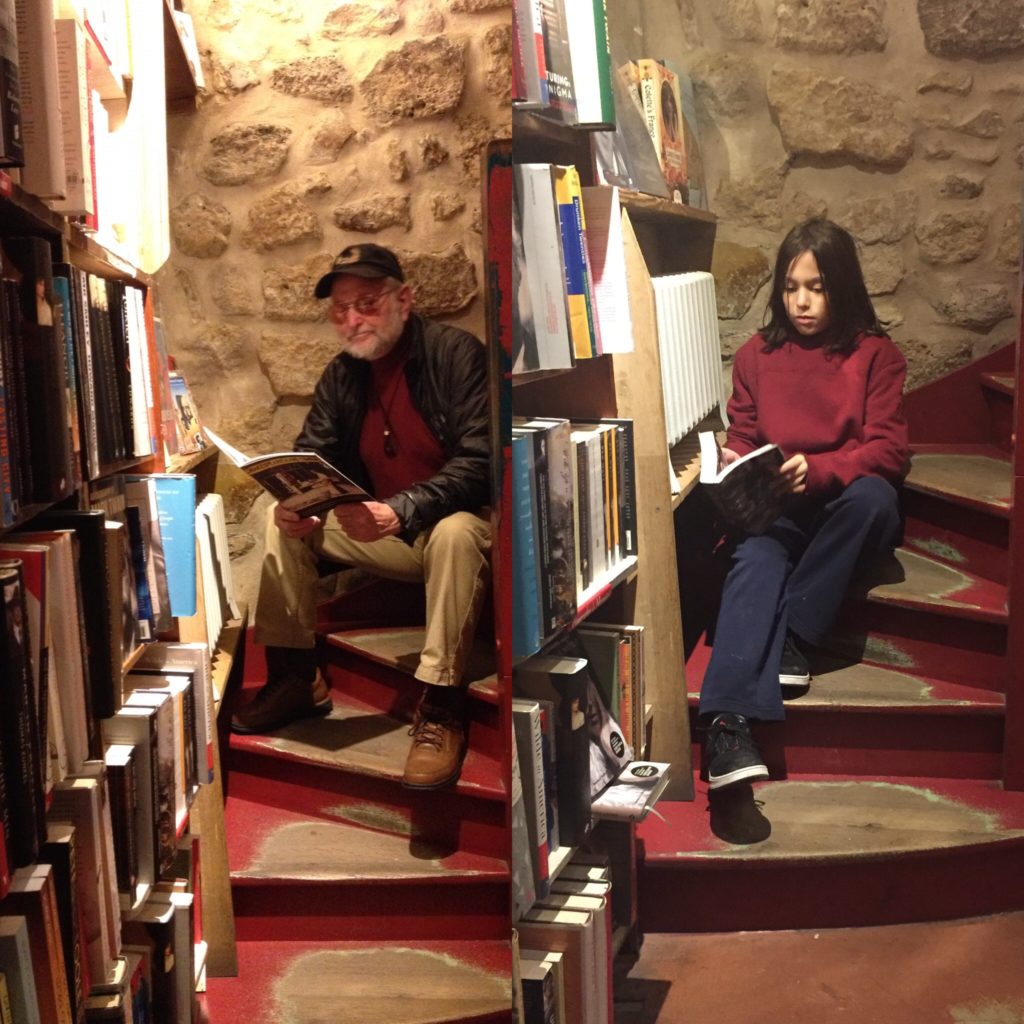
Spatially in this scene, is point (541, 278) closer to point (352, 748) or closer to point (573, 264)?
point (573, 264)

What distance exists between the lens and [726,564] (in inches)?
75.1

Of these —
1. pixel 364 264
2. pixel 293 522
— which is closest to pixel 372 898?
pixel 293 522

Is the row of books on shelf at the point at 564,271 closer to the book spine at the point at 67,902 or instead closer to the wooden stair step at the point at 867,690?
the wooden stair step at the point at 867,690

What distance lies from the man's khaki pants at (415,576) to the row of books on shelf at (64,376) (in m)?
0.70

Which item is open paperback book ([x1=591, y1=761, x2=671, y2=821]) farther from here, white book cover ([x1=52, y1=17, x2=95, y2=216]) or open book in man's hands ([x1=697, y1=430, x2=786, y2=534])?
white book cover ([x1=52, y1=17, x2=95, y2=216])

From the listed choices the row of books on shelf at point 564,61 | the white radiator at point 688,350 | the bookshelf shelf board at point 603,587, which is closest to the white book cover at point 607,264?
the row of books on shelf at point 564,61

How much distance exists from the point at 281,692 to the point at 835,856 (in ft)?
4.04

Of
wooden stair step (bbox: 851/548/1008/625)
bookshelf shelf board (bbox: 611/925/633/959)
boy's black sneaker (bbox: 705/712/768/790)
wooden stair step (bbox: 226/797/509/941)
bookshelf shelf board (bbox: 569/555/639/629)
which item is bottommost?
wooden stair step (bbox: 226/797/509/941)

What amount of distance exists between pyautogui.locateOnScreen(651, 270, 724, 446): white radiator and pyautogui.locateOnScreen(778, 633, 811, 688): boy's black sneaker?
41 cm

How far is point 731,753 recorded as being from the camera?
189 cm

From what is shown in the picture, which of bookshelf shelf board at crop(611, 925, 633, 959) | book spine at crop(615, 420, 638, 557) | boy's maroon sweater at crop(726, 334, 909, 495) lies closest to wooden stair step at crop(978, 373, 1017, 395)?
boy's maroon sweater at crop(726, 334, 909, 495)

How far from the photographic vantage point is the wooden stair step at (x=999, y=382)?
1.73 m

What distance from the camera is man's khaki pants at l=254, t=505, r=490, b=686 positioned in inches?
89.2

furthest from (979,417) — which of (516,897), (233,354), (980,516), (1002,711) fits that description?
(233,354)
